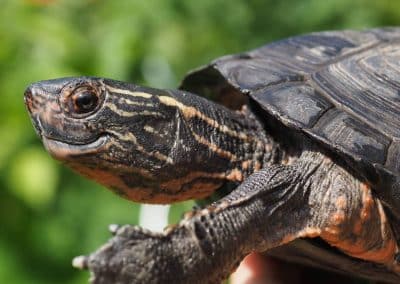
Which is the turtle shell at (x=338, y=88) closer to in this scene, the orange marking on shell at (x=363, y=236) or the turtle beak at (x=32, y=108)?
the orange marking on shell at (x=363, y=236)

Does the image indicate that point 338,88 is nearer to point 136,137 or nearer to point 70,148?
point 136,137

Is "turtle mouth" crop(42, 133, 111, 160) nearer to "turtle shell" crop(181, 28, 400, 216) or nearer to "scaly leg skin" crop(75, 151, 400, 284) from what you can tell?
"scaly leg skin" crop(75, 151, 400, 284)

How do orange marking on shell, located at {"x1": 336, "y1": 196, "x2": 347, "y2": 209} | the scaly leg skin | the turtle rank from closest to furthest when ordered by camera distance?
the scaly leg skin → the turtle → orange marking on shell, located at {"x1": 336, "y1": 196, "x2": 347, "y2": 209}

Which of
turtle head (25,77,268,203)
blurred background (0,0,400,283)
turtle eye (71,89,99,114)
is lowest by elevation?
blurred background (0,0,400,283)

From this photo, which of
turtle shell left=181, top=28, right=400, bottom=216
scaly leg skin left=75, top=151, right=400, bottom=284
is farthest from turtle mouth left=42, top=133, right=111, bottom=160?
turtle shell left=181, top=28, right=400, bottom=216

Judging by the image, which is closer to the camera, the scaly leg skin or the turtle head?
the scaly leg skin

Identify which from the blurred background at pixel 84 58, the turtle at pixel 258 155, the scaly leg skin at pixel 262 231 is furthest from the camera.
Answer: the blurred background at pixel 84 58

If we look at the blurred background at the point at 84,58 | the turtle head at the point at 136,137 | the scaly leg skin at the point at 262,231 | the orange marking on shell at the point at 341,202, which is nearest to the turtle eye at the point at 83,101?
the turtle head at the point at 136,137
